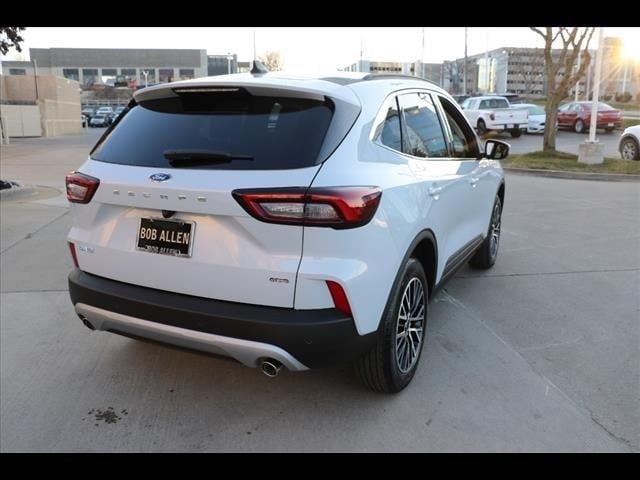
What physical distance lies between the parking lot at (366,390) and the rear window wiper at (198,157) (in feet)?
4.28

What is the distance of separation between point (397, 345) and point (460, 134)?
2.13 meters

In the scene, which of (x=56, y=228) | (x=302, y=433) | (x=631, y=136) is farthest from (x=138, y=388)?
(x=631, y=136)

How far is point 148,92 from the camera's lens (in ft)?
10.5

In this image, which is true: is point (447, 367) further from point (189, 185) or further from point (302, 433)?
point (189, 185)

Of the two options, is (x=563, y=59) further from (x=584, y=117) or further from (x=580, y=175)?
(x=584, y=117)

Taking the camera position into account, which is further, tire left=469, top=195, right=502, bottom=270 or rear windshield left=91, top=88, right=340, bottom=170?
tire left=469, top=195, right=502, bottom=270

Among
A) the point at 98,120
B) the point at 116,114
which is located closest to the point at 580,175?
the point at 116,114

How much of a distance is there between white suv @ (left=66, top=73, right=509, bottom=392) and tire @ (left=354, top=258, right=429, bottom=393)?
0.01 metres

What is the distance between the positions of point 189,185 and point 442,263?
1.95 m

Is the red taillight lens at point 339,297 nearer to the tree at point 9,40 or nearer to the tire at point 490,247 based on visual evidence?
the tire at point 490,247

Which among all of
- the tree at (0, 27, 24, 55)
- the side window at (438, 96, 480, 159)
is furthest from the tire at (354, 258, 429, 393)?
the tree at (0, 27, 24, 55)

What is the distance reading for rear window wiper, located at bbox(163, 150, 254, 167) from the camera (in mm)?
2682

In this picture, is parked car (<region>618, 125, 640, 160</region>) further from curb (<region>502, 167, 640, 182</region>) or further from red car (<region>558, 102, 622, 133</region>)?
red car (<region>558, 102, 622, 133</region>)

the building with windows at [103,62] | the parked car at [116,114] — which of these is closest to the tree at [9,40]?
the parked car at [116,114]
